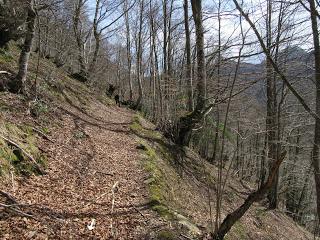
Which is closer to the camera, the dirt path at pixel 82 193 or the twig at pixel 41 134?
the dirt path at pixel 82 193

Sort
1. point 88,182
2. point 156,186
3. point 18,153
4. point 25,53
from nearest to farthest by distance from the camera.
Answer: point 18,153, point 88,182, point 156,186, point 25,53

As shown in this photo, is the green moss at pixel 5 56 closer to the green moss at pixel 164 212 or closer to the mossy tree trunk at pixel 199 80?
the mossy tree trunk at pixel 199 80

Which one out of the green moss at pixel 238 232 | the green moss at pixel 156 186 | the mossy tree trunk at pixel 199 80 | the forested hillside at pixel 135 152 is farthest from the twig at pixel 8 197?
the mossy tree trunk at pixel 199 80

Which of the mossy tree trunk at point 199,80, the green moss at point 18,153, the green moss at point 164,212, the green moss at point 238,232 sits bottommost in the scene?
the green moss at point 238,232

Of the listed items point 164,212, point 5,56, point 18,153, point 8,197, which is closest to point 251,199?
point 164,212

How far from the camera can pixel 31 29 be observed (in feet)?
30.0

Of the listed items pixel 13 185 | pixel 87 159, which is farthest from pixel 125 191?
pixel 13 185

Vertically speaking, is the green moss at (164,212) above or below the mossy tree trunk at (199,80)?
below

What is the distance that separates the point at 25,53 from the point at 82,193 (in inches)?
183

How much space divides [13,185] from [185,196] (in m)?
5.66

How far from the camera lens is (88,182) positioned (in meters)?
7.25

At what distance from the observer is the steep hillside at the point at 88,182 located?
5340 mm

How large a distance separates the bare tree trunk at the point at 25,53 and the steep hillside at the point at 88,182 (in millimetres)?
392

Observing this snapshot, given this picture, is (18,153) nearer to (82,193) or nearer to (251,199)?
(82,193)
